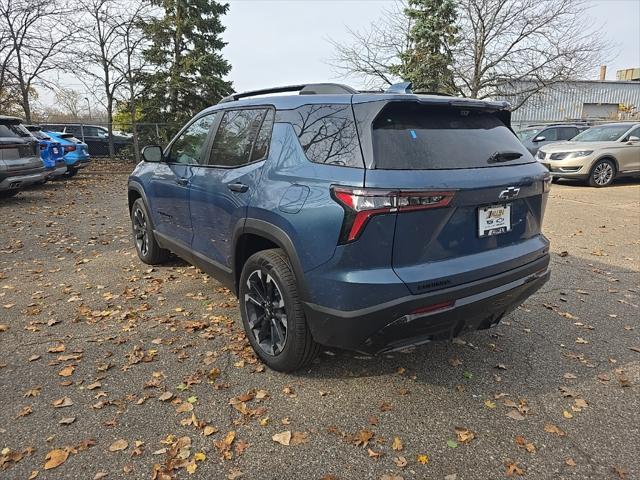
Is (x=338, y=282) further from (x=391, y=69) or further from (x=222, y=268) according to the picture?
(x=391, y=69)

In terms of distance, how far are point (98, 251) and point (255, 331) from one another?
3.89m


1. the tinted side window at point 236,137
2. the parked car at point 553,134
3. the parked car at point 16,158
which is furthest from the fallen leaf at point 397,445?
the parked car at point 553,134

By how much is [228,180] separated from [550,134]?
16.9m

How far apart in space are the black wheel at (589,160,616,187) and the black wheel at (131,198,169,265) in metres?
11.9

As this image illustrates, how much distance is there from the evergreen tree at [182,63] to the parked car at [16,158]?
11.1 metres

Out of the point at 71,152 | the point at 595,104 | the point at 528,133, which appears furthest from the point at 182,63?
the point at 595,104

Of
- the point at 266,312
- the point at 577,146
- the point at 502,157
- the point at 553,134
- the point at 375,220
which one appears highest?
the point at 553,134

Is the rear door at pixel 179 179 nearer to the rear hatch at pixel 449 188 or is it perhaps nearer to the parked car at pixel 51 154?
the rear hatch at pixel 449 188

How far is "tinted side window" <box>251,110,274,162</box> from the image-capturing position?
304 cm

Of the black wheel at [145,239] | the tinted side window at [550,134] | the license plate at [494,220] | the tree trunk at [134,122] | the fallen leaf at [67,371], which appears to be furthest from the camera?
the tree trunk at [134,122]

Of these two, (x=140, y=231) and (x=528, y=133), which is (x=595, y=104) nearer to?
(x=528, y=133)

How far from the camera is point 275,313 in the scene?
2957mm

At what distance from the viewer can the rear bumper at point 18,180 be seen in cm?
902

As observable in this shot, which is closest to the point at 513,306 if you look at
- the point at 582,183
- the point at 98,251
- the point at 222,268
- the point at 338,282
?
the point at 338,282
